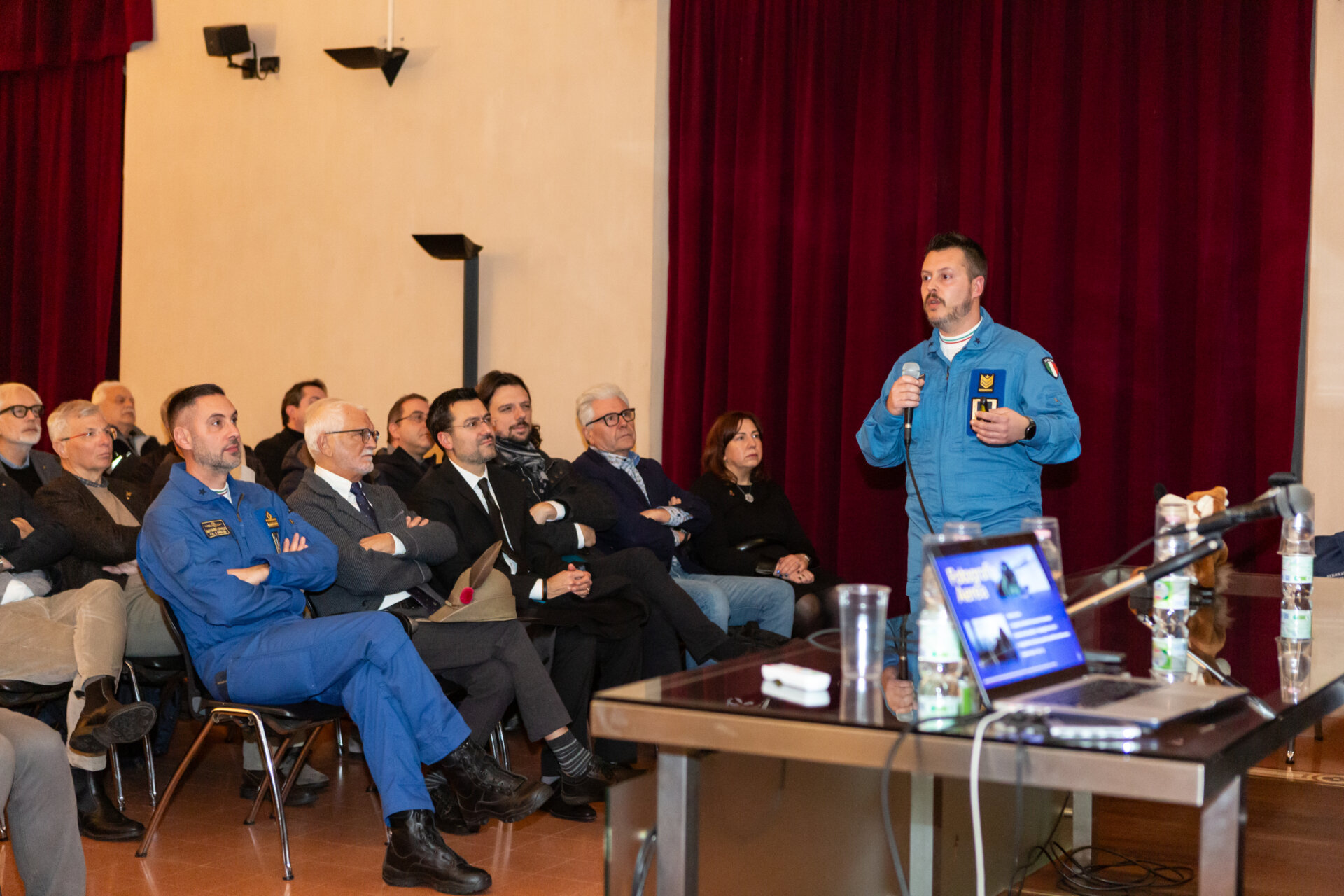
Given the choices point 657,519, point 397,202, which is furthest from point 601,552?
point 397,202

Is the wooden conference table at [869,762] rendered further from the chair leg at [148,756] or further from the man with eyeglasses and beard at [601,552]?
the chair leg at [148,756]

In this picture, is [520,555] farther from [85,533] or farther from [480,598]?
[85,533]

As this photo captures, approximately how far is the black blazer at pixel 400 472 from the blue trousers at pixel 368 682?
1700 millimetres

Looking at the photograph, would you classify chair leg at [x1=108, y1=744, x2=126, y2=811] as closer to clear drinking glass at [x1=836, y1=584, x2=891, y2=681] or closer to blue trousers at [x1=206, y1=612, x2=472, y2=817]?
blue trousers at [x1=206, y1=612, x2=472, y2=817]

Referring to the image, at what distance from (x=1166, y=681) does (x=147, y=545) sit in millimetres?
2551

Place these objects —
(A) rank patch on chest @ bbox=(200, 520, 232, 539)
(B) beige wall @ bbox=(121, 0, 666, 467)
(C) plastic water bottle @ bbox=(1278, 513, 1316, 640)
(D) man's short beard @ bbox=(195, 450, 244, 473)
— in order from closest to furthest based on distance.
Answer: (C) plastic water bottle @ bbox=(1278, 513, 1316, 640)
(A) rank patch on chest @ bbox=(200, 520, 232, 539)
(D) man's short beard @ bbox=(195, 450, 244, 473)
(B) beige wall @ bbox=(121, 0, 666, 467)

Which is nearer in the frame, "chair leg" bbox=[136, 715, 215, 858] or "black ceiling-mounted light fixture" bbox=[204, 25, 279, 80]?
"chair leg" bbox=[136, 715, 215, 858]

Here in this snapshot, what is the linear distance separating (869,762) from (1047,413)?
192 cm

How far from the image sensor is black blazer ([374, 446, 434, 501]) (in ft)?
16.3

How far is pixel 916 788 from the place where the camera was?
225cm

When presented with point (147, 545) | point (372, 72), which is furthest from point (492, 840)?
point (372, 72)

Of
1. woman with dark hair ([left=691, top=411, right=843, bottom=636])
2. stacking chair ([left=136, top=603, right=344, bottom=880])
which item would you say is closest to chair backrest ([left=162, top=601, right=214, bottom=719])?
stacking chair ([left=136, top=603, right=344, bottom=880])

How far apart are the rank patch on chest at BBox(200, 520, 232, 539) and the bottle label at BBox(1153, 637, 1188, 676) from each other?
233 centimetres

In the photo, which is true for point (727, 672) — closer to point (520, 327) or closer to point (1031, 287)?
point (1031, 287)
